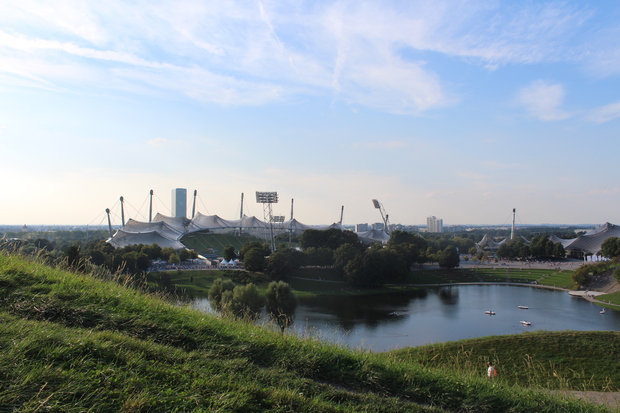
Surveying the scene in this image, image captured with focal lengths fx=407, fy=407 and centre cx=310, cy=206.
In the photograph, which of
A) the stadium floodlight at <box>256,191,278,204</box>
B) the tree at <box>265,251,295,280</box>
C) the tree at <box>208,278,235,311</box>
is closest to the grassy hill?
the tree at <box>208,278,235,311</box>

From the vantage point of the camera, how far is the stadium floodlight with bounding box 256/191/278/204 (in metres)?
47.0

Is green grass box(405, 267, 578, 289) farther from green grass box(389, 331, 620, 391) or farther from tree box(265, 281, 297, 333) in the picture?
green grass box(389, 331, 620, 391)

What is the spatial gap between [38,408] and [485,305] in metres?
27.1

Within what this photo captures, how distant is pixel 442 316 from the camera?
21875 mm

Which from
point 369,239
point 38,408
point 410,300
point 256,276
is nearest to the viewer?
point 38,408

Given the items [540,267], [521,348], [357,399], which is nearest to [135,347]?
[357,399]

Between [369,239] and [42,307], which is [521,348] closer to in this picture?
[42,307]

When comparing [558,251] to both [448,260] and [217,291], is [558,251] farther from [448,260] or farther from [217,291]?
[217,291]

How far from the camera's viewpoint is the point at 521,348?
33.1ft

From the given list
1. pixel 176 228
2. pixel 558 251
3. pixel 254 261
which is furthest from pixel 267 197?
pixel 558 251

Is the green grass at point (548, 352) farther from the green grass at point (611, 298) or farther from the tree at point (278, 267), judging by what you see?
the tree at point (278, 267)

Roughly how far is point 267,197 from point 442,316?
28.9 m

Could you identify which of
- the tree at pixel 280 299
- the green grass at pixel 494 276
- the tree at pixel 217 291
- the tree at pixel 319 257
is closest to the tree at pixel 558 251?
the green grass at pixel 494 276

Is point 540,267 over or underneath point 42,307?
underneath
